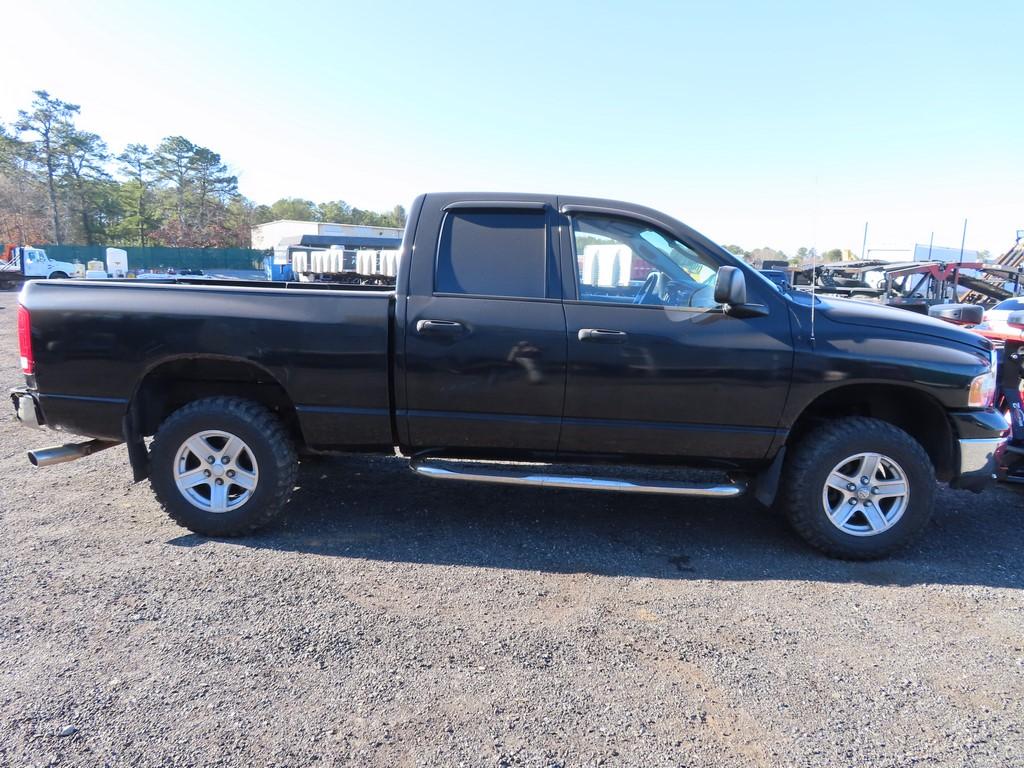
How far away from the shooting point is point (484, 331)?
355 cm

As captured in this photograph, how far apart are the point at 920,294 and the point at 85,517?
1721cm

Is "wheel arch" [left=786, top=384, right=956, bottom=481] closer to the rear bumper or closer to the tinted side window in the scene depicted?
the tinted side window

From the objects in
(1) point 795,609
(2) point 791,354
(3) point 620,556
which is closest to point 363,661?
(3) point 620,556

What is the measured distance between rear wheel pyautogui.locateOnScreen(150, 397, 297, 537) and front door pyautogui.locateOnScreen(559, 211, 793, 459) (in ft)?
5.73

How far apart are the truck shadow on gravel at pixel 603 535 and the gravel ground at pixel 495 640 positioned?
0.02 meters

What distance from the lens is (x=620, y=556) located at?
370 cm

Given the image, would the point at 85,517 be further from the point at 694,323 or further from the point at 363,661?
the point at 694,323

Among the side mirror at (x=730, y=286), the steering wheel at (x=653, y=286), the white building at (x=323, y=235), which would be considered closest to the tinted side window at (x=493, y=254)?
the steering wheel at (x=653, y=286)

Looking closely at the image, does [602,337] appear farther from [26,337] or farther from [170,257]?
[170,257]

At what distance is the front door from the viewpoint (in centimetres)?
353

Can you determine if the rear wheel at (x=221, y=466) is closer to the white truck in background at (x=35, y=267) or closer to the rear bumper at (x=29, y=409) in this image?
the rear bumper at (x=29, y=409)


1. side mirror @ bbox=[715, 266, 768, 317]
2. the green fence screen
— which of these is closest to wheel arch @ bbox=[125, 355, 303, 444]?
side mirror @ bbox=[715, 266, 768, 317]

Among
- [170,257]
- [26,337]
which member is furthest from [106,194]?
Answer: [26,337]

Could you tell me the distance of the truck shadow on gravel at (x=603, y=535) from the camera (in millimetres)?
3598
